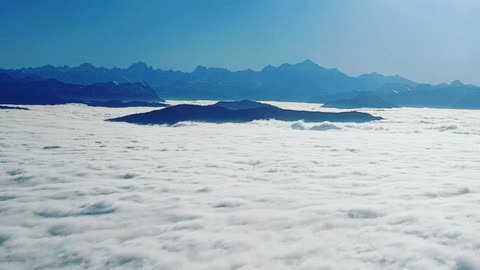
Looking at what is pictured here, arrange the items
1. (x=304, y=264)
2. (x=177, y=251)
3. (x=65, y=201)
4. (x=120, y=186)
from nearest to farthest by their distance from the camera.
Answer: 1. (x=304, y=264)
2. (x=177, y=251)
3. (x=65, y=201)
4. (x=120, y=186)

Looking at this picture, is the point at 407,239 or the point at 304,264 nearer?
the point at 304,264

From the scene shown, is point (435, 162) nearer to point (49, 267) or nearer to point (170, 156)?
point (170, 156)

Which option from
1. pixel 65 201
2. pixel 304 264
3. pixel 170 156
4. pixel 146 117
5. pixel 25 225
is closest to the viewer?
pixel 304 264

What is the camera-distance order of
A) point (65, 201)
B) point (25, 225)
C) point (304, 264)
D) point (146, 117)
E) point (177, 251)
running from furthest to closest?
1. point (146, 117)
2. point (65, 201)
3. point (25, 225)
4. point (177, 251)
5. point (304, 264)

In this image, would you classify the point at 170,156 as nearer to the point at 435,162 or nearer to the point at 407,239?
the point at 435,162

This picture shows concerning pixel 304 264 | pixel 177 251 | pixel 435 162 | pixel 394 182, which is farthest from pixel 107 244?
pixel 435 162

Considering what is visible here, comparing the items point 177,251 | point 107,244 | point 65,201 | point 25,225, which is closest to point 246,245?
point 177,251
